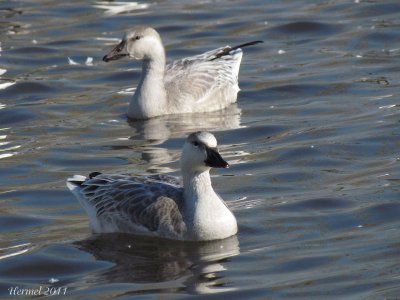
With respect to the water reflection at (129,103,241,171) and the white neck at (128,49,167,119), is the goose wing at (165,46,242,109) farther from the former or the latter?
the water reflection at (129,103,241,171)

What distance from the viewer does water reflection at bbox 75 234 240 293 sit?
9802 millimetres

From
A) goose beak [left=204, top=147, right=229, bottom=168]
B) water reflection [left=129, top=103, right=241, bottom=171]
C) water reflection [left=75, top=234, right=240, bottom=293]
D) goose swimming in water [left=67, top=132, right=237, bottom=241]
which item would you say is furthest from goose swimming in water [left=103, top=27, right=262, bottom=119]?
goose beak [left=204, top=147, right=229, bottom=168]

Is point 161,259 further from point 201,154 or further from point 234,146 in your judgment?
point 234,146

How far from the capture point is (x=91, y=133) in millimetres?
14766

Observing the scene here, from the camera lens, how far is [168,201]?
10891mm

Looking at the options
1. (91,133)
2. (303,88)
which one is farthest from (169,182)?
(303,88)

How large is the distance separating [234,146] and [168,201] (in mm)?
3117

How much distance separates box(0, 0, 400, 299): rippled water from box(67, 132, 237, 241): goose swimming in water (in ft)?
0.41

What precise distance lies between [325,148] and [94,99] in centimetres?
414

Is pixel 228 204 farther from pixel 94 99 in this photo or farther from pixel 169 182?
pixel 94 99

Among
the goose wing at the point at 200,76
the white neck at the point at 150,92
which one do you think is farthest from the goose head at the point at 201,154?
the goose wing at the point at 200,76

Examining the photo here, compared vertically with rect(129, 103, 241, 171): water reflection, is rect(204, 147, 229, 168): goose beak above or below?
above

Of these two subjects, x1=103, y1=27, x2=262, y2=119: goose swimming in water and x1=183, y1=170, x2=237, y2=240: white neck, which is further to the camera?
x1=103, y1=27, x2=262, y2=119: goose swimming in water

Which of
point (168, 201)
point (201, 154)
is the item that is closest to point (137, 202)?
point (168, 201)
